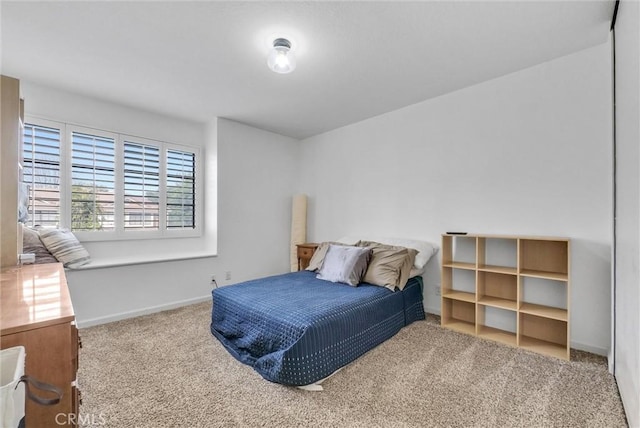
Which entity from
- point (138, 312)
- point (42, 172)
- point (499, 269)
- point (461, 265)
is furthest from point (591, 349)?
point (42, 172)

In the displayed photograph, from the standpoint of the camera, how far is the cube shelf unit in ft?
7.81

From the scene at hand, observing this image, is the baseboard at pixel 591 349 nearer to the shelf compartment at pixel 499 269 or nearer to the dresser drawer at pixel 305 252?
the shelf compartment at pixel 499 269

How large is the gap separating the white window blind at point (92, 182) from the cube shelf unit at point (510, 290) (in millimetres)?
3732

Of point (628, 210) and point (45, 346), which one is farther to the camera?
point (628, 210)

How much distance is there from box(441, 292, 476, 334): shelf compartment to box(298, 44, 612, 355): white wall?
250mm

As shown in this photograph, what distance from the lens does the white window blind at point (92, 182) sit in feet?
10.3

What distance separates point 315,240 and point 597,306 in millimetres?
3192

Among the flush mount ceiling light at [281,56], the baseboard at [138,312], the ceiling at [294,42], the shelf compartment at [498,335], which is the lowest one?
the baseboard at [138,312]

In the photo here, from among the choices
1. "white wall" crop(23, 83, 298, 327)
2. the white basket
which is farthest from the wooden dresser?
"white wall" crop(23, 83, 298, 327)

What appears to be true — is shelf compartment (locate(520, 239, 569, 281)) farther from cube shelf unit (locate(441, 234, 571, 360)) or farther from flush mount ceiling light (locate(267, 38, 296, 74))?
flush mount ceiling light (locate(267, 38, 296, 74))

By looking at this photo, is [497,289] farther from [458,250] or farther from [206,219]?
[206,219]

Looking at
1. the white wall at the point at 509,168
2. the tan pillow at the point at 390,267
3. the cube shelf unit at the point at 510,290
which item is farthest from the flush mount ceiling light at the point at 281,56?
the cube shelf unit at the point at 510,290

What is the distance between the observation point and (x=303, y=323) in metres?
1.92

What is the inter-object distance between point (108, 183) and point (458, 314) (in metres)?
4.11
